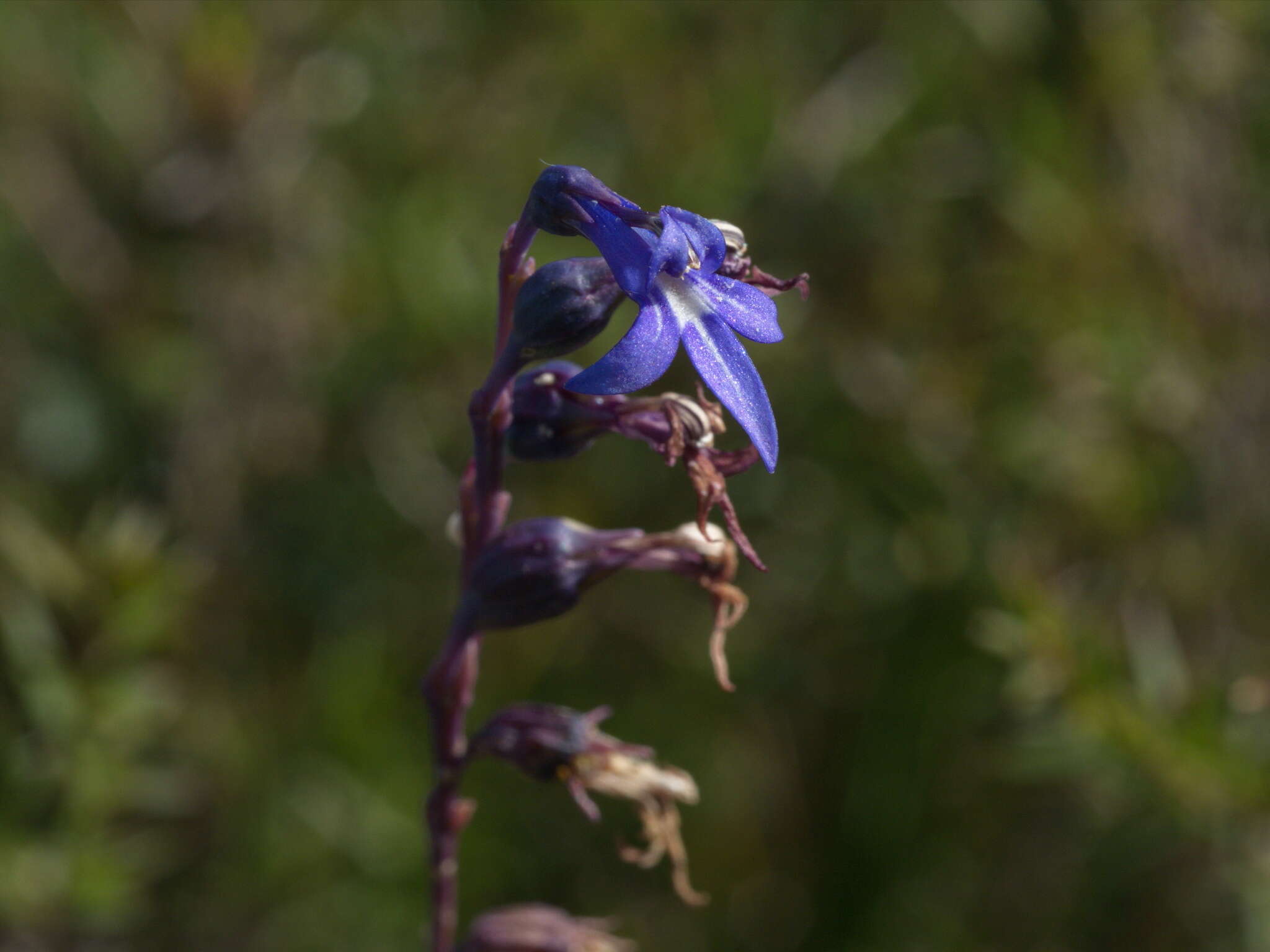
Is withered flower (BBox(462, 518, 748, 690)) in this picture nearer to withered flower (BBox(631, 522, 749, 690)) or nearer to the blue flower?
withered flower (BBox(631, 522, 749, 690))

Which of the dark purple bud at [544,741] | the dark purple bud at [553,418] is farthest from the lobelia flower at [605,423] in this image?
the dark purple bud at [544,741]

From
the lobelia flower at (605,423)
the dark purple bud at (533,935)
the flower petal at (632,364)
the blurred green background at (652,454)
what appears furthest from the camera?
the blurred green background at (652,454)

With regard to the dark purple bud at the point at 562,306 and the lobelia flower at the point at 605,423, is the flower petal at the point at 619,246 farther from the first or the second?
the lobelia flower at the point at 605,423

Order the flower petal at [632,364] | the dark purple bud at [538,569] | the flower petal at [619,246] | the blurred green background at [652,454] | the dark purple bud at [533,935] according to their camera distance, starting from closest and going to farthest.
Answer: the flower petal at [632,364]
the flower petal at [619,246]
the dark purple bud at [538,569]
the dark purple bud at [533,935]
the blurred green background at [652,454]

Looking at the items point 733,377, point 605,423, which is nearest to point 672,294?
point 733,377

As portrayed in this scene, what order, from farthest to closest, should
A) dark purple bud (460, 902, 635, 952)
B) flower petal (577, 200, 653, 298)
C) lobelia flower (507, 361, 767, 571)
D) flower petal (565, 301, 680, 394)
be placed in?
dark purple bud (460, 902, 635, 952)
lobelia flower (507, 361, 767, 571)
flower petal (577, 200, 653, 298)
flower petal (565, 301, 680, 394)

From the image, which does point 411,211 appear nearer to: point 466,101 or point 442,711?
point 466,101

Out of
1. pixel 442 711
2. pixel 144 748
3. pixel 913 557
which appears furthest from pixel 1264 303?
pixel 144 748

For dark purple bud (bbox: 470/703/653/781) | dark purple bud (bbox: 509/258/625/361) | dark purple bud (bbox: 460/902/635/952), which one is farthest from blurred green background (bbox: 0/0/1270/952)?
dark purple bud (bbox: 509/258/625/361)
